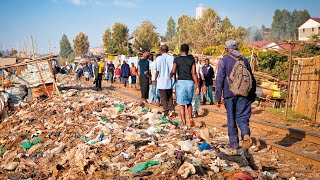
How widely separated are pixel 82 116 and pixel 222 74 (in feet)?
18.0

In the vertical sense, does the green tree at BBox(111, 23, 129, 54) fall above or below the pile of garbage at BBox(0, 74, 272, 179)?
above

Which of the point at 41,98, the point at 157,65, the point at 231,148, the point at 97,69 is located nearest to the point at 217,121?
the point at 157,65

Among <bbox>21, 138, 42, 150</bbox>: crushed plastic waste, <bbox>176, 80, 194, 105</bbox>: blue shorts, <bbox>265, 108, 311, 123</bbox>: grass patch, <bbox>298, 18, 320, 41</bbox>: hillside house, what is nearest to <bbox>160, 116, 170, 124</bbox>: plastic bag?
<bbox>176, 80, 194, 105</bbox>: blue shorts

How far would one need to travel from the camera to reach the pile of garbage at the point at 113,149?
178 inches

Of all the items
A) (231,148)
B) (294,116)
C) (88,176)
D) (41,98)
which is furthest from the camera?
(41,98)

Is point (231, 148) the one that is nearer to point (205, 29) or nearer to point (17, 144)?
point (17, 144)

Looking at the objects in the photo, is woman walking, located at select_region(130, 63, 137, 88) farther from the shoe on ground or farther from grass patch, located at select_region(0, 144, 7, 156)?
the shoe on ground

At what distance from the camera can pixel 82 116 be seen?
961 centimetres

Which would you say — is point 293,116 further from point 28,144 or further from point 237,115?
point 28,144

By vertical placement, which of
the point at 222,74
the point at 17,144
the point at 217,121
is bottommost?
the point at 17,144

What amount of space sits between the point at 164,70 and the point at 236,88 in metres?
3.41

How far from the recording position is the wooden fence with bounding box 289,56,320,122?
10.0 metres

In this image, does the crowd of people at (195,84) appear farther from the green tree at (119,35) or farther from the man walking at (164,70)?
the green tree at (119,35)

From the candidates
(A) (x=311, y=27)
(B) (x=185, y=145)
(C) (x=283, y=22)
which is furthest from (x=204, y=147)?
(C) (x=283, y=22)
